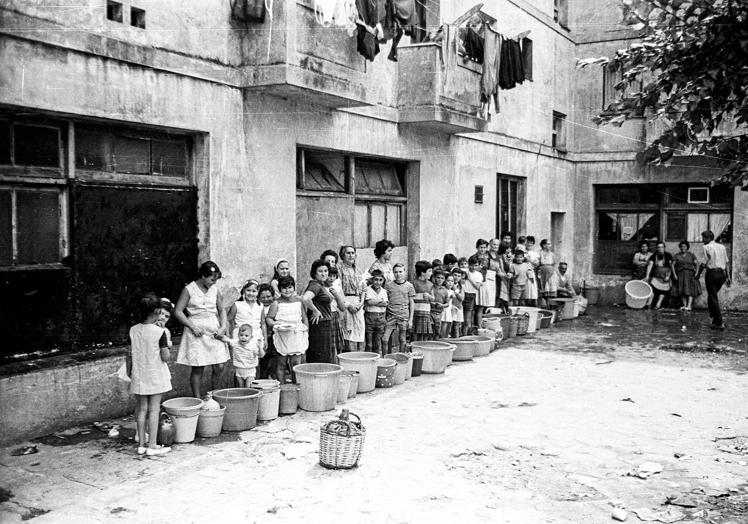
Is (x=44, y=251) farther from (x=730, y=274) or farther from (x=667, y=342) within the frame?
(x=730, y=274)

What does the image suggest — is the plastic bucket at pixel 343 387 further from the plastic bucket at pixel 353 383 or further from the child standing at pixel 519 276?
the child standing at pixel 519 276

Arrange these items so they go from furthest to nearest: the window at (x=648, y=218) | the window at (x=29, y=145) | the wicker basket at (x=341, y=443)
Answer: the window at (x=648, y=218) → the window at (x=29, y=145) → the wicker basket at (x=341, y=443)

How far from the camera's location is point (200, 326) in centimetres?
814

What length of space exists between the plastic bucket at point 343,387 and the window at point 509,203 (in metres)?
9.50

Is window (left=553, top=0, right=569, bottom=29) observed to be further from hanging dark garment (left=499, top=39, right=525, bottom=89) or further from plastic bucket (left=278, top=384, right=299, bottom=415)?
plastic bucket (left=278, top=384, right=299, bottom=415)

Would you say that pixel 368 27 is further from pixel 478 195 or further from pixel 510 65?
pixel 478 195

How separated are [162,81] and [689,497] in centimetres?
703

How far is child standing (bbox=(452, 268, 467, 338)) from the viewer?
1247 cm

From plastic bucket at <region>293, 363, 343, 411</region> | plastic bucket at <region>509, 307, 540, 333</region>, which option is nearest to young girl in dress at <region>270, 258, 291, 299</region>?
plastic bucket at <region>293, 363, 343, 411</region>

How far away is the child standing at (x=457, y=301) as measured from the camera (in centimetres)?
1247

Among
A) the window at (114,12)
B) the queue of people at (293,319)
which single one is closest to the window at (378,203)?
the queue of people at (293,319)

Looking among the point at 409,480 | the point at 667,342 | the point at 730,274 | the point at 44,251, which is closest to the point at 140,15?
the point at 44,251

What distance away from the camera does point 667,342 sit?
1439 cm

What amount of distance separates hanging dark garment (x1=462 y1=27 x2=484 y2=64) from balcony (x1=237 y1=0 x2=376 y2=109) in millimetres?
4510
